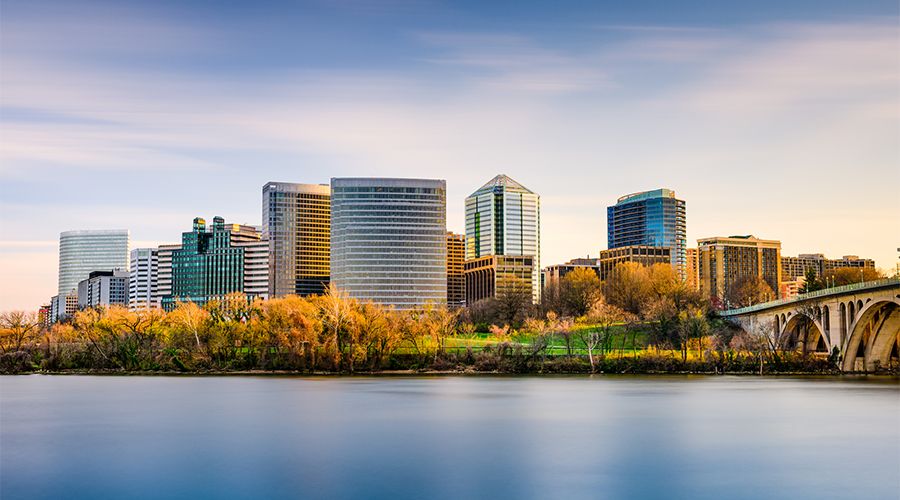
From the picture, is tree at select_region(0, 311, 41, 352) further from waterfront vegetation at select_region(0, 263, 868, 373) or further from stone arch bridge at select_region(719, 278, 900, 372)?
stone arch bridge at select_region(719, 278, 900, 372)

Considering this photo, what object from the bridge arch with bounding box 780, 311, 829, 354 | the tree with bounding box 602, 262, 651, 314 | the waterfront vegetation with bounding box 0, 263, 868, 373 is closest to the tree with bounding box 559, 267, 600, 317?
the tree with bounding box 602, 262, 651, 314

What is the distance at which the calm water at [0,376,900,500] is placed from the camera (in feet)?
134

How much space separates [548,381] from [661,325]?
41468mm

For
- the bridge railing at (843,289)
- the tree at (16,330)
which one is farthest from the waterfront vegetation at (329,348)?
the bridge railing at (843,289)

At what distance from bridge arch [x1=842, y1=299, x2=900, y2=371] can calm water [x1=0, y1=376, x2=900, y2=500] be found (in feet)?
67.1

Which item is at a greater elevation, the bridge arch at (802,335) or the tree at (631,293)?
the tree at (631,293)

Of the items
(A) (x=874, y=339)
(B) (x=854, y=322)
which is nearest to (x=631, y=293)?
(A) (x=874, y=339)

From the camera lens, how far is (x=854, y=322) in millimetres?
109125

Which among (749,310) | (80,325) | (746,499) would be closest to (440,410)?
(746,499)

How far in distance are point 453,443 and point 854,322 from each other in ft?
242

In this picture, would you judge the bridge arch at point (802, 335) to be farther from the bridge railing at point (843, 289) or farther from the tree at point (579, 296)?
the tree at point (579, 296)

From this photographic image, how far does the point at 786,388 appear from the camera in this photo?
9169 centimetres

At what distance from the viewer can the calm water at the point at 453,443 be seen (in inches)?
1609

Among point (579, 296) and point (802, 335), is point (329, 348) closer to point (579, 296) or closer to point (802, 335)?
point (802, 335)
